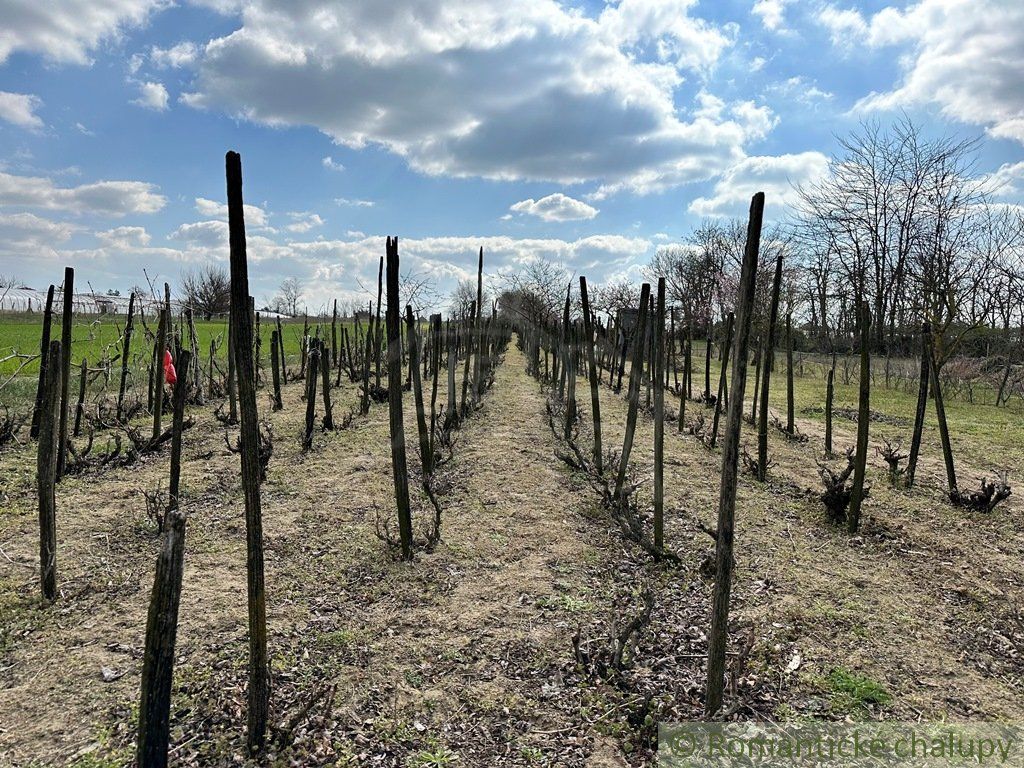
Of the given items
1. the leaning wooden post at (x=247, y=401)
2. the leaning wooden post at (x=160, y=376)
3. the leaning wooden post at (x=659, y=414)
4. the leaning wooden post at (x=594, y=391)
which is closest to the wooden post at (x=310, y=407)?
the leaning wooden post at (x=160, y=376)

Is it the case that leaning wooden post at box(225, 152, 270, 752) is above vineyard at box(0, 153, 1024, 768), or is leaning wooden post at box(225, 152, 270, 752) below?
above

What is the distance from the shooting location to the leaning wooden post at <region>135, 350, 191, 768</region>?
1.83 meters

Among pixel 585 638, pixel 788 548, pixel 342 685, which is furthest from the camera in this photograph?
pixel 788 548

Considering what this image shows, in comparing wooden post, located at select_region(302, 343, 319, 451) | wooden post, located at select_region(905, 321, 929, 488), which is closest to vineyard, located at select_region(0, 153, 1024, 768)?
wooden post, located at select_region(905, 321, 929, 488)

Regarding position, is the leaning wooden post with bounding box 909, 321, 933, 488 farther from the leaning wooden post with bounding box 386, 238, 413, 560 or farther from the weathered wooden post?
the leaning wooden post with bounding box 386, 238, 413, 560

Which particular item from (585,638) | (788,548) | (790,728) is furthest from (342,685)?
(788,548)

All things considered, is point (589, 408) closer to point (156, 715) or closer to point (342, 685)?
point (342, 685)

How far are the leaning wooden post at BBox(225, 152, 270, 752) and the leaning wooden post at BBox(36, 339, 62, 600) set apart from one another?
1.77 metres

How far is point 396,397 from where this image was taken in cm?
376

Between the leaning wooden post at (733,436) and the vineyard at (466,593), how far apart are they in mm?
15

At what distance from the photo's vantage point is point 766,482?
6230mm

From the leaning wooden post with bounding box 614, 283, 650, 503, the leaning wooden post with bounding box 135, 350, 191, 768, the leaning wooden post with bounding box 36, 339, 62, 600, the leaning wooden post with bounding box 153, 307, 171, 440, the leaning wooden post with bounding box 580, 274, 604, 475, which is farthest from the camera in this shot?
the leaning wooden post with bounding box 580, 274, 604, 475

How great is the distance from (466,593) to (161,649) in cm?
211

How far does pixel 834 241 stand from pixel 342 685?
1897cm
